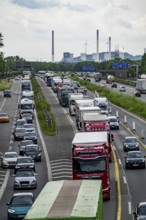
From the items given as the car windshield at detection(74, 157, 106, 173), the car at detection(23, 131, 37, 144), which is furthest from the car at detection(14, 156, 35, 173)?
the car at detection(23, 131, 37, 144)

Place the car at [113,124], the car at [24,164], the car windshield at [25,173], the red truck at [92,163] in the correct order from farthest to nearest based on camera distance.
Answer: the car at [113,124] < the car at [24,164] < the car windshield at [25,173] < the red truck at [92,163]

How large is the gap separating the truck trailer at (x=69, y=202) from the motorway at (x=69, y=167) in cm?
882

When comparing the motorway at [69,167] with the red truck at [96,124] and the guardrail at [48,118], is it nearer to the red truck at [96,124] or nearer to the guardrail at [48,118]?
the guardrail at [48,118]

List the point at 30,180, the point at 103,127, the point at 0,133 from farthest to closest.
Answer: the point at 0,133 → the point at 103,127 → the point at 30,180

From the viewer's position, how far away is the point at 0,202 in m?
49.6

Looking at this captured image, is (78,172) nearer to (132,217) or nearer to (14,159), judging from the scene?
(132,217)

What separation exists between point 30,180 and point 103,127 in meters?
13.2

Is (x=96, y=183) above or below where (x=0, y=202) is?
above

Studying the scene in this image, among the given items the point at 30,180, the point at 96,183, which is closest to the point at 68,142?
the point at 30,180

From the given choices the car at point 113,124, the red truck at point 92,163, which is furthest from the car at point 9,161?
the car at point 113,124

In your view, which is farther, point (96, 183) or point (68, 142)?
point (68, 142)

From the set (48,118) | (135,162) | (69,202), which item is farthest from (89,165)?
(48,118)

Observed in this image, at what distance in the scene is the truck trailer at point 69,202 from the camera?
2641cm

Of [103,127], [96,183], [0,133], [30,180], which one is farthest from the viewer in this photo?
[0,133]
